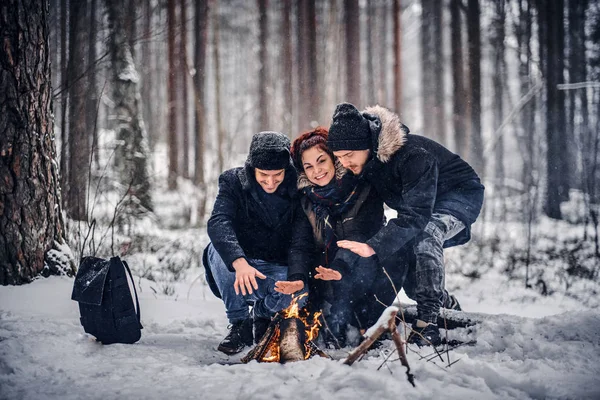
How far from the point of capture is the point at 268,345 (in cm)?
255

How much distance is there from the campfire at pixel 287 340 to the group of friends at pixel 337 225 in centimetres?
15

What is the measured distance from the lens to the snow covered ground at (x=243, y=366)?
188 cm

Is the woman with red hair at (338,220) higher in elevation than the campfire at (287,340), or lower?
higher

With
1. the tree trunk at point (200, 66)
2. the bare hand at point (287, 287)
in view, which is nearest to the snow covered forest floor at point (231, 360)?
the bare hand at point (287, 287)

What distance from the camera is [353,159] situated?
290 cm

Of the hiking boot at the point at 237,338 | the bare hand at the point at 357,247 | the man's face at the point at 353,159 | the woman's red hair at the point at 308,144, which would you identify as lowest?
the hiking boot at the point at 237,338

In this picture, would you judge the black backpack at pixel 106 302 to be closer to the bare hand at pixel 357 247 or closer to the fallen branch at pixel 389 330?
the bare hand at pixel 357 247

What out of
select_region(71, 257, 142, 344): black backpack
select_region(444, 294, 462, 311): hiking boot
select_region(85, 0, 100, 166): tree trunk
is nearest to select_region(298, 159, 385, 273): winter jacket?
select_region(444, 294, 462, 311): hiking boot

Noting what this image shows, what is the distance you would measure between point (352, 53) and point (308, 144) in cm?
885

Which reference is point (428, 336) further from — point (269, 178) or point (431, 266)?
point (269, 178)

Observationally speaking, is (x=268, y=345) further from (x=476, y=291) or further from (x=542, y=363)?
(x=476, y=291)

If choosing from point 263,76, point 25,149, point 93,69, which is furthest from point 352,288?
point 263,76

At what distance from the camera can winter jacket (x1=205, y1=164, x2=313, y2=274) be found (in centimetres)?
296

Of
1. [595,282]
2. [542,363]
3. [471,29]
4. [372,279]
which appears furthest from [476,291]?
[471,29]
